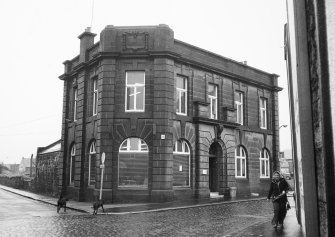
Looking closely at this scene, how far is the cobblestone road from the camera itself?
11.2m

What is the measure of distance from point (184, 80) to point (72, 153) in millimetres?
9753

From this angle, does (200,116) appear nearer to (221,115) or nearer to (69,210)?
(221,115)

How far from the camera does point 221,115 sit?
25.9 meters

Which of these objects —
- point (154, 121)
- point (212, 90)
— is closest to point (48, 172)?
point (154, 121)

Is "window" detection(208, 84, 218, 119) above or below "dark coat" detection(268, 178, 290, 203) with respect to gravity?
above

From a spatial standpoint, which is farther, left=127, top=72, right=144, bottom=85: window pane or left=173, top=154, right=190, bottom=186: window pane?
left=127, top=72, right=144, bottom=85: window pane

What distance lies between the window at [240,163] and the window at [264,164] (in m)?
2.21

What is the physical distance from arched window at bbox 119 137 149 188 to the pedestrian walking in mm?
10421

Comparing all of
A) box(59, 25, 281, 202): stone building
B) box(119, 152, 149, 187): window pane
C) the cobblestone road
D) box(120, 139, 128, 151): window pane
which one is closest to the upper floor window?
box(59, 25, 281, 202): stone building

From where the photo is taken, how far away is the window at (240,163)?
88.0 ft

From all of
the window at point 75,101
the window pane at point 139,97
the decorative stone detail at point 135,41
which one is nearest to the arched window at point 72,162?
the window at point 75,101

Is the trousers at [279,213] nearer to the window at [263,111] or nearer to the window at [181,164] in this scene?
the window at [181,164]

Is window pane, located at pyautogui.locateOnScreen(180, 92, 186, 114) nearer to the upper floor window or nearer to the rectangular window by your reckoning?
the rectangular window

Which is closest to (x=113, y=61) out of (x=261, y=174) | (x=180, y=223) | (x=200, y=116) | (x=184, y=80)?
(x=184, y=80)
